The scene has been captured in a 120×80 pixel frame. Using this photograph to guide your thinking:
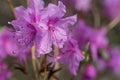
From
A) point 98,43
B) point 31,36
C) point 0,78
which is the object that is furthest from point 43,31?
point 98,43

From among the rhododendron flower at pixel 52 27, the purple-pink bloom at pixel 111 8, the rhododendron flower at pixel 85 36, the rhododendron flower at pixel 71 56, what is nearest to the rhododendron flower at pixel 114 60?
the rhododendron flower at pixel 85 36

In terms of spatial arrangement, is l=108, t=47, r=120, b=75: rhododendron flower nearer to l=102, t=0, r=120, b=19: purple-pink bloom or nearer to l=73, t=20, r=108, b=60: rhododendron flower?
l=73, t=20, r=108, b=60: rhododendron flower

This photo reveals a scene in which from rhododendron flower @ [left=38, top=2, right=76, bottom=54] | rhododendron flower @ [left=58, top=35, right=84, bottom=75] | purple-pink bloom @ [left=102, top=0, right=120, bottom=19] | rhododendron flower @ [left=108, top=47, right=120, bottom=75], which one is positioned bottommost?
rhododendron flower @ [left=108, top=47, right=120, bottom=75]

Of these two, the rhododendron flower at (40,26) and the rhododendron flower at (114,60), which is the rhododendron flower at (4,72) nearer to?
the rhododendron flower at (40,26)

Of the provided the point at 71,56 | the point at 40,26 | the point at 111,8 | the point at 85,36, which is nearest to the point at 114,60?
the point at 85,36

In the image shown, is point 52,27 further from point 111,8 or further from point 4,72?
point 111,8

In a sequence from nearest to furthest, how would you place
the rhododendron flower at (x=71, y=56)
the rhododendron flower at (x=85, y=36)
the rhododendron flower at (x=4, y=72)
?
the rhododendron flower at (x=71, y=56) → the rhododendron flower at (x=4, y=72) → the rhododendron flower at (x=85, y=36)

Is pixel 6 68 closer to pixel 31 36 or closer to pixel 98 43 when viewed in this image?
pixel 98 43

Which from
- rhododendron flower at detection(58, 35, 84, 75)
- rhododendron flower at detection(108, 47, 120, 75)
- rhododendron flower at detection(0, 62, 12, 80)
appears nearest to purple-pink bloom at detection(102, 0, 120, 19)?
rhododendron flower at detection(108, 47, 120, 75)
